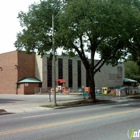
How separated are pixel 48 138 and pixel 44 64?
43.8 m

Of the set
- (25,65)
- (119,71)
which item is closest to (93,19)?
(25,65)

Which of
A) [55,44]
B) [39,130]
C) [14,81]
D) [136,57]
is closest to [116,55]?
[136,57]

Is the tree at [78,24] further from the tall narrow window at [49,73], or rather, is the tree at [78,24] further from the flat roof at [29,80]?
the tall narrow window at [49,73]

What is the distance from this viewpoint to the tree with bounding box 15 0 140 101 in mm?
20078

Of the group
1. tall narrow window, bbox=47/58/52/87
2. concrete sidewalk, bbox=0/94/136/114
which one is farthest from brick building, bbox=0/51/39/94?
concrete sidewalk, bbox=0/94/136/114

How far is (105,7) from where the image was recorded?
66.6 ft

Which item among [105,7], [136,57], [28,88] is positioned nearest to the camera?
[105,7]

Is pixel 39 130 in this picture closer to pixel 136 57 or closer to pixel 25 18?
pixel 25 18

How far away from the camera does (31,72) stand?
5238 cm

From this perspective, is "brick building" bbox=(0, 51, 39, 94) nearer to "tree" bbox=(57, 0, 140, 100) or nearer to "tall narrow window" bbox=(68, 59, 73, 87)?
"tall narrow window" bbox=(68, 59, 73, 87)

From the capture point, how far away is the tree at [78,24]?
65.9 feet

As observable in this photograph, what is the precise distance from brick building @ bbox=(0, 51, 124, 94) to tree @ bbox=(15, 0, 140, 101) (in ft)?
82.1

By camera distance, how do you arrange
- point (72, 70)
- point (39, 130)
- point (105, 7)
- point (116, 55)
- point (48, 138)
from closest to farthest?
point (48, 138) → point (39, 130) → point (105, 7) → point (116, 55) → point (72, 70)

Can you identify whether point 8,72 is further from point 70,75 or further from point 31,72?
point 70,75
